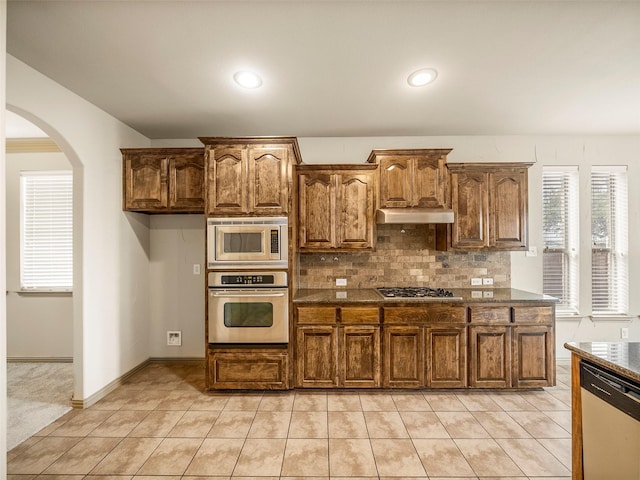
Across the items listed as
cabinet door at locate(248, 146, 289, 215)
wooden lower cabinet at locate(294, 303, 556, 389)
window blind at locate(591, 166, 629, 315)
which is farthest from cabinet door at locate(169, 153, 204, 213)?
window blind at locate(591, 166, 629, 315)

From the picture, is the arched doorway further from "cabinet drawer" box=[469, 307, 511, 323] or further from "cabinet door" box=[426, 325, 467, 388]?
"cabinet drawer" box=[469, 307, 511, 323]

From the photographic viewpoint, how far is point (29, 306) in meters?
3.94

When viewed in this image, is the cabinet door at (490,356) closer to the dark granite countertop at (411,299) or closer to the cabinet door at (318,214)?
the dark granite countertop at (411,299)

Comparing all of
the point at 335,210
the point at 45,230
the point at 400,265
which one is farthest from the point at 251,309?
the point at 45,230

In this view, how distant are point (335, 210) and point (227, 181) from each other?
44.4 inches

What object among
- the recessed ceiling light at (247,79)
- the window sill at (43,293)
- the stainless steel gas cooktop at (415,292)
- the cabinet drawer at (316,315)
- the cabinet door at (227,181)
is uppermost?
the recessed ceiling light at (247,79)

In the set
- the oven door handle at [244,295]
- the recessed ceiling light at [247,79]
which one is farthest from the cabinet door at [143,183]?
the recessed ceiling light at [247,79]

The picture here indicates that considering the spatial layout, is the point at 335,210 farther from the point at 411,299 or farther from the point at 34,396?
the point at 34,396

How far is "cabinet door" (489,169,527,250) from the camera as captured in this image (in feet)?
11.3

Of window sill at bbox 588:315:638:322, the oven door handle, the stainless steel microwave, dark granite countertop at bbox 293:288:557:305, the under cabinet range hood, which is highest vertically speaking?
the under cabinet range hood

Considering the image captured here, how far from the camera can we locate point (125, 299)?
3.44 m

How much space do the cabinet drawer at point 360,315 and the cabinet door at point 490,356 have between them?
3.03ft

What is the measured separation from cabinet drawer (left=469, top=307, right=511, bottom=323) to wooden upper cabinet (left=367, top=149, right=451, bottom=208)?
111 cm

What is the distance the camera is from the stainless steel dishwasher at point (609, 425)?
133 centimetres
